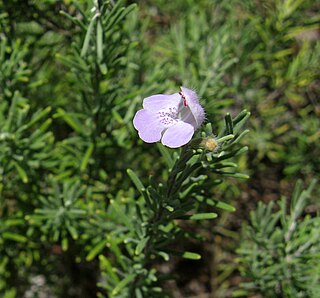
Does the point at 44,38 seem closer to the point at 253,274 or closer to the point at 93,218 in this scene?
the point at 93,218

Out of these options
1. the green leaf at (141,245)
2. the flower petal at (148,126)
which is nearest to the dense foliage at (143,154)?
the green leaf at (141,245)

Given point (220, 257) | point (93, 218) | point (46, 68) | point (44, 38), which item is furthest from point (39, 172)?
point (220, 257)

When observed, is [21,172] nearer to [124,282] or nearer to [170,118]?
[124,282]

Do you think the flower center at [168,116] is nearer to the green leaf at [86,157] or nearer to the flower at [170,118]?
the flower at [170,118]

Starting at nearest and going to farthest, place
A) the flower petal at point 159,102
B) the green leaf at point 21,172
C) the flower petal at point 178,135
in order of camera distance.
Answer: the flower petal at point 178,135 → the flower petal at point 159,102 → the green leaf at point 21,172

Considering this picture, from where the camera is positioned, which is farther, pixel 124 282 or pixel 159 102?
pixel 124 282

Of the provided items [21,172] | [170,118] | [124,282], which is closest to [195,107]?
[170,118]
